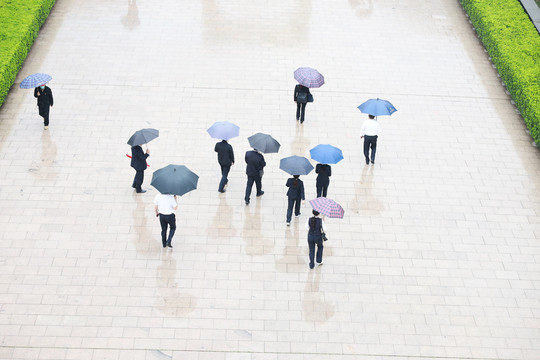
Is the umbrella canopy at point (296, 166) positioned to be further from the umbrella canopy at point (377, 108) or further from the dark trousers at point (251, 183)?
the umbrella canopy at point (377, 108)

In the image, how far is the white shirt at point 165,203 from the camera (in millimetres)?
9932

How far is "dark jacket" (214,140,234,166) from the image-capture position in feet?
37.1

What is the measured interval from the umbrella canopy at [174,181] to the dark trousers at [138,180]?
5.48ft

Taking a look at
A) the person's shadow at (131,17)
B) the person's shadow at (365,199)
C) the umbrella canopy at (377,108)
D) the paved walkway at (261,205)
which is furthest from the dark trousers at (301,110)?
the person's shadow at (131,17)

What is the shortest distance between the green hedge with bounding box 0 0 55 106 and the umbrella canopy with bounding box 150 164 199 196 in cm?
625

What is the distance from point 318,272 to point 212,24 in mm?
10052

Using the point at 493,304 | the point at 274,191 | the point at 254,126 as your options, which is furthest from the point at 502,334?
the point at 254,126

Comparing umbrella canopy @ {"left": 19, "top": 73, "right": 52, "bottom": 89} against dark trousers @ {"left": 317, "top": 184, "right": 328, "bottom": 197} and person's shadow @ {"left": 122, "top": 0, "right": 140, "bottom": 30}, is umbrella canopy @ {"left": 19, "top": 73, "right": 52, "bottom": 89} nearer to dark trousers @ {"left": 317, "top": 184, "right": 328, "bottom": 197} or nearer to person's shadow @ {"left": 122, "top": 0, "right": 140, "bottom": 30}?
person's shadow @ {"left": 122, "top": 0, "right": 140, "bottom": 30}

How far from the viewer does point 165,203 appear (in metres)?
9.95

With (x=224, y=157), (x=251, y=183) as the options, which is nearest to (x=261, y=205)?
(x=251, y=183)

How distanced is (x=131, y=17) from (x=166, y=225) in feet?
31.8

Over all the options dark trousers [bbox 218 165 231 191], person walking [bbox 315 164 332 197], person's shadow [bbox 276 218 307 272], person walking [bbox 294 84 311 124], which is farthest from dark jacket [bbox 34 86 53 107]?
person walking [bbox 315 164 332 197]

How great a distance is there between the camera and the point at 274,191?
39.7ft

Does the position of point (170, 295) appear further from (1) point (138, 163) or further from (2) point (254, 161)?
(2) point (254, 161)
